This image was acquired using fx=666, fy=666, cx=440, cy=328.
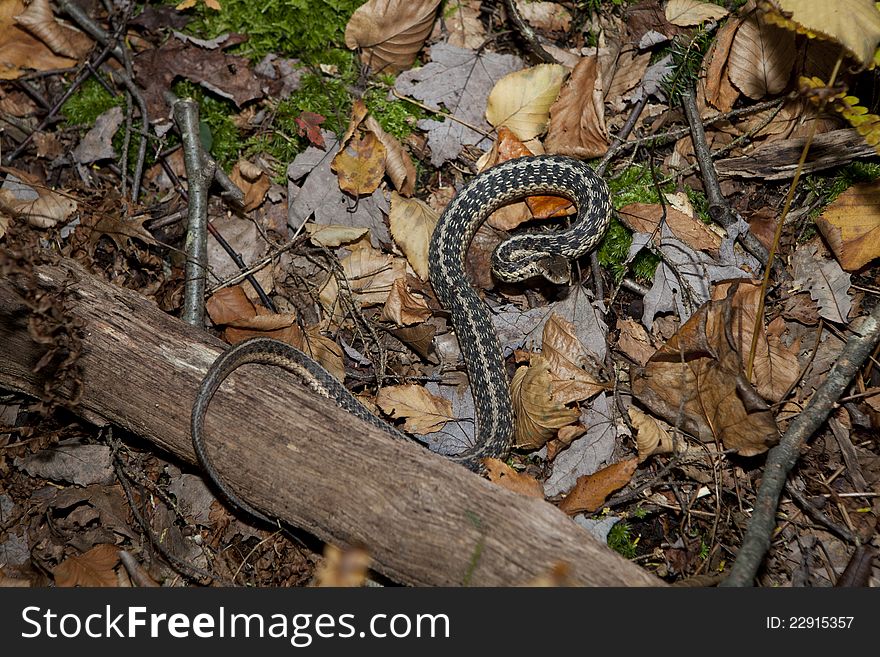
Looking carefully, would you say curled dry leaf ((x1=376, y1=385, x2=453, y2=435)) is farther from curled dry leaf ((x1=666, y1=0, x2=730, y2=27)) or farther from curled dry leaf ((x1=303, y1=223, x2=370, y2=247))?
curled dry leaf ((x1=666, y1=0, x2=730, y2=27))

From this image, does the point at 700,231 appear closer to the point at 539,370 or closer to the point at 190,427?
the point at 539,370

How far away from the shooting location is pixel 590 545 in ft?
15.6

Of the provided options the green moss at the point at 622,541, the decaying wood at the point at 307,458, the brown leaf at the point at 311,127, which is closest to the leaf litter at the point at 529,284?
the brown leaf at the point at 311,127

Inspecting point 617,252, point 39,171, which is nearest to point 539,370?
point 617,252

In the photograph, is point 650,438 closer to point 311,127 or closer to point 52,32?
point 311,127

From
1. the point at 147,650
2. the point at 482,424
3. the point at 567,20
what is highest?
the point at 567,20

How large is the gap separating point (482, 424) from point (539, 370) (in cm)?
77

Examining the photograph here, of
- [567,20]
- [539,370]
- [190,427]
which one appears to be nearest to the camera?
[190,427]

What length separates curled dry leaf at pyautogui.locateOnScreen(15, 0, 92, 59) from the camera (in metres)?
7.95

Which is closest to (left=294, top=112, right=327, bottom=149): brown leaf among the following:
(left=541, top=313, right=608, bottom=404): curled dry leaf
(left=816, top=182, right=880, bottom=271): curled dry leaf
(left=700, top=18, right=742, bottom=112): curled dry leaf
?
(left=541, top=313, right=608, bottom=404): curled dry leaf

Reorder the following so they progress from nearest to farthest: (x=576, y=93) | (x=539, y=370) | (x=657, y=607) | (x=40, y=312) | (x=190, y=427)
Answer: (x=657, y=607) < (x=40, y=312) < (x=190, y=427) < (x=539, y=370) < (x=576, y=93)

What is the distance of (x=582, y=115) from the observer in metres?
7.27

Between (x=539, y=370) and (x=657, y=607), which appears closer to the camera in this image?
(x=657, y=607)

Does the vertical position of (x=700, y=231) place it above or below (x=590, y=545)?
above
